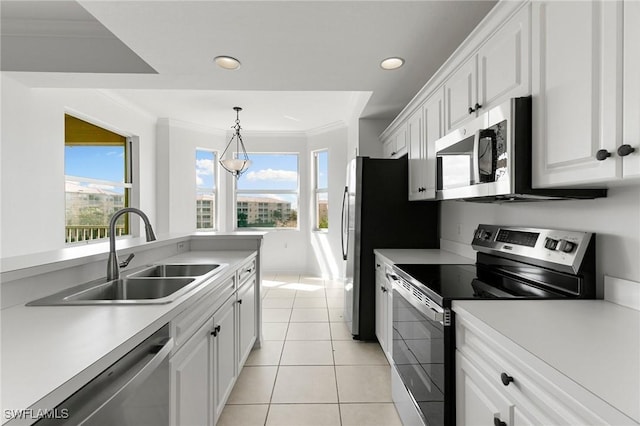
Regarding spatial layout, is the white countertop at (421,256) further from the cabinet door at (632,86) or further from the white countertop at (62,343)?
the white countertop at (62,343)

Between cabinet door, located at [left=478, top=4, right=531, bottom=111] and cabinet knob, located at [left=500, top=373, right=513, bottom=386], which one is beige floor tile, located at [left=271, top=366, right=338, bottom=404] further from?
cabinet door, located at [left=478, top=4, right=531, bottom=111]

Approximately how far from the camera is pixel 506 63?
1.42 meters

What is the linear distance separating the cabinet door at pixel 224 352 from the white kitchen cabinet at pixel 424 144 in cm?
161

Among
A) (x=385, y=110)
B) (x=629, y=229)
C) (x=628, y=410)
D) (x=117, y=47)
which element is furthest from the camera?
(x=385, y=110)

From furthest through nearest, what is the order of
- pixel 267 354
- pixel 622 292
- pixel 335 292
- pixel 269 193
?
pixel 269 193 < pixel 335 292 < pixel 267 354 < pixel 622 292

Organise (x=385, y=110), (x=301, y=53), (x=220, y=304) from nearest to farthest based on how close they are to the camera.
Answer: (x=220, y=304) < (x=301, y=53) < (x=385, y=110)

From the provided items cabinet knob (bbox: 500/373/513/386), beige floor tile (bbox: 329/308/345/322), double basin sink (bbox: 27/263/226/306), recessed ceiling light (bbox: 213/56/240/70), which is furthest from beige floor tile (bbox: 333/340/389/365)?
recessed ceiling light (bbox: 213/56/240/70)

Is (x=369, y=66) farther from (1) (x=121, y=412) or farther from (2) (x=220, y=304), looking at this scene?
(1) (x=121, y=412)

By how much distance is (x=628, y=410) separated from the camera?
1.94 feet

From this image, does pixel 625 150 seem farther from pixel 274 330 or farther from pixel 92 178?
pixel 92 178

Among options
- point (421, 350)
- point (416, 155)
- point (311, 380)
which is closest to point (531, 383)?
point (421, 350)

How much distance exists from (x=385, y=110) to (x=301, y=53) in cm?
168

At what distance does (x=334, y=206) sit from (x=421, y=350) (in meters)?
4.13

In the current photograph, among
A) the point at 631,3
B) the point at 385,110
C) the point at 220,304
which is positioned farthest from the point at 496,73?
the point at 385,110
